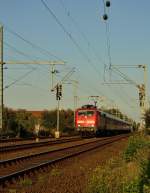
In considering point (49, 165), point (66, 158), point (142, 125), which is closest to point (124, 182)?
point (49, 165)

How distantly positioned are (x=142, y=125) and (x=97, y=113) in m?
9.95

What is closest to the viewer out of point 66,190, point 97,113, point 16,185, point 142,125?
point 66,190

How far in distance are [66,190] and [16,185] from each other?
1710 mm

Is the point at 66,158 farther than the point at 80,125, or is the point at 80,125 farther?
the point at 80,125

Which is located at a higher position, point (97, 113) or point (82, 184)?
point (97, 113)

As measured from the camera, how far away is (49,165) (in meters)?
20.9

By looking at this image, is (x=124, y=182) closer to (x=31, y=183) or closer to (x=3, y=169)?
(x=31, y=183)

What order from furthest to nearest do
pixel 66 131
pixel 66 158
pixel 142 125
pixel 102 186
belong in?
pixel 66 131
pixel 142 125
pixel 66 158
pixel 102 186

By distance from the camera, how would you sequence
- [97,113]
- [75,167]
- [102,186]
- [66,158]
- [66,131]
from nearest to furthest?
1. [102,186]
2. [75,167]
3. [66,158]
4. [97,113]
5. [66,131]

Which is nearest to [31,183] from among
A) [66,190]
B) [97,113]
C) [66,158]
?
[66,190]

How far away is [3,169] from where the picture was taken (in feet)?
62.3

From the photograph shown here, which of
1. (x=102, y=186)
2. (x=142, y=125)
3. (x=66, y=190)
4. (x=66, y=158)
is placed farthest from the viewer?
(x=142, y=125)

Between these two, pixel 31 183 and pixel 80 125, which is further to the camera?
pixel 80 125

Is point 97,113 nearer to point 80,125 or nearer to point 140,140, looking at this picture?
point 80,125
